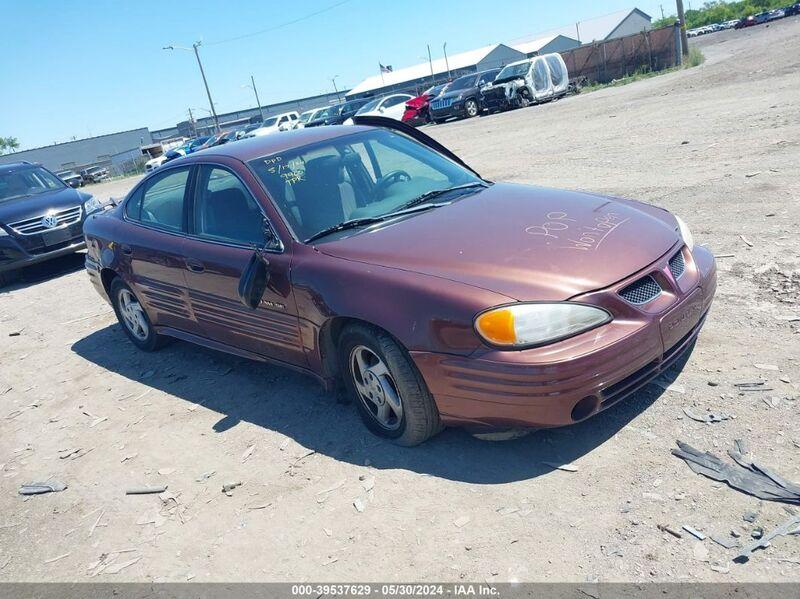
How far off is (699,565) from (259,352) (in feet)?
9.59

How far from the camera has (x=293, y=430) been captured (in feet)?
14.1

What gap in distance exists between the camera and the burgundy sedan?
323 centimetres

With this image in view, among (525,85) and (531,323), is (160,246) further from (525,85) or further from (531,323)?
(525,85)

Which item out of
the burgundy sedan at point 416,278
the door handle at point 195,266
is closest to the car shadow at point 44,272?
the burgundy sedan at point 416,278

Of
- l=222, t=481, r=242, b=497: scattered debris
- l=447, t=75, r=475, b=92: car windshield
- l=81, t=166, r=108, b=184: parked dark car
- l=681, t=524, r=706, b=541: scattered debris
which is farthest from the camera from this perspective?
l=81, t=166, r=108, b=184: parked dark car

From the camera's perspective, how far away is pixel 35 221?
33.7 ft

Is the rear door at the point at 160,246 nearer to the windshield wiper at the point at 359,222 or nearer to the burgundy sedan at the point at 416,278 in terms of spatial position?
the burgundy sedan at the point at 416,278

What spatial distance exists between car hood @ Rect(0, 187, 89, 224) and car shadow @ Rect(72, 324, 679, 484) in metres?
4.97

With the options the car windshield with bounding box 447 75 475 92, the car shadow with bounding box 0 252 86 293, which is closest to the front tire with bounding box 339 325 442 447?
the car shadow with bounding box 0 252 86 293

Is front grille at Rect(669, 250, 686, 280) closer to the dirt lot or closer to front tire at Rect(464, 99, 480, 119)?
the dirt lot

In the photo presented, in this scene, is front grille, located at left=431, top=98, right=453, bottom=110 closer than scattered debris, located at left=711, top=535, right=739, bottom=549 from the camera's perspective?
No

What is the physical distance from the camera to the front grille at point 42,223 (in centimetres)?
1016

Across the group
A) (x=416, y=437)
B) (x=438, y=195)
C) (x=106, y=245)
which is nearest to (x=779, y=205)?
(x=438, y=195)

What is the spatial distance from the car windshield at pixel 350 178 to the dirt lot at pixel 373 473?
4.06ft
